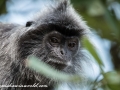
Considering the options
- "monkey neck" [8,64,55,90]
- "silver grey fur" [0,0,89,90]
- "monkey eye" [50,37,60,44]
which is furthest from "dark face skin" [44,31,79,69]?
"monkey neck" [8,64,55,90]

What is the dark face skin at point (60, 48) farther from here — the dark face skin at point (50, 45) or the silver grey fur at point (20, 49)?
the silver grey fur at point (20, 49)

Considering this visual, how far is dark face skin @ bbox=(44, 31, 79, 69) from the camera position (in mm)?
2846

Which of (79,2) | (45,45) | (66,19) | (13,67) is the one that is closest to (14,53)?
(13,67)

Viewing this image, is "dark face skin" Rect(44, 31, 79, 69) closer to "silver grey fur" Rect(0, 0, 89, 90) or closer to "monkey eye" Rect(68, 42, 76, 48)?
"monkey eye" Rect(68, 42, 76, 48)

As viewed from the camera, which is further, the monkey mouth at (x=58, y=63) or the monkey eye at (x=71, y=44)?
the monkey eye at (x=71, y=44)

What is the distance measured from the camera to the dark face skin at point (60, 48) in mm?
2846

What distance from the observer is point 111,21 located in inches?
27.9

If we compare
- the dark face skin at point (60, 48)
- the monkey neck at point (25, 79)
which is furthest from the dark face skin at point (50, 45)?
the monkey neck at point (25, 79)

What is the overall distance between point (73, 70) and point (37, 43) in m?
0.60

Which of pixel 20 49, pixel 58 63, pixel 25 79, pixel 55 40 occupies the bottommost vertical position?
pixel 25 79

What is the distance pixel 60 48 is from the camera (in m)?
2.96

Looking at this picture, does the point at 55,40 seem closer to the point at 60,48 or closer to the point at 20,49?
the point at 60,48

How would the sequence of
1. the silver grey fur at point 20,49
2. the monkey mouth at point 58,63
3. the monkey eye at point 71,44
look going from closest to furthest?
1. the monkey mouth at point 58,63
2. the silver grey fur at point 20,49
3. the monkey eye at point 71,44

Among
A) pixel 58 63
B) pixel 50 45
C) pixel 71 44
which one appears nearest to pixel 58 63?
pixel 58 63
